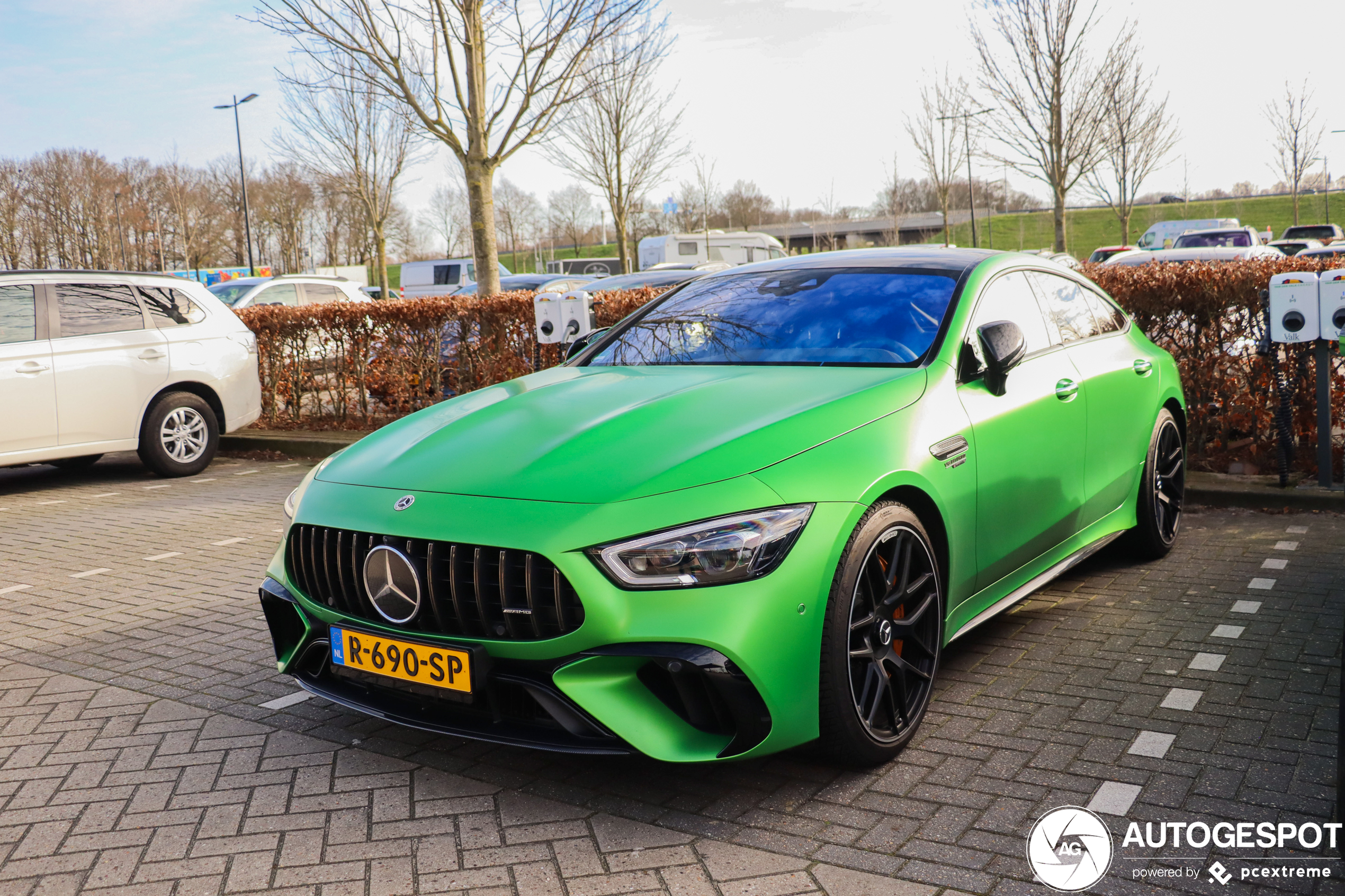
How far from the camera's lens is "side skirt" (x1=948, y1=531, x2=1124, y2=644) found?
371 centimetres

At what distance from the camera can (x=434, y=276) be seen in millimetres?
34594

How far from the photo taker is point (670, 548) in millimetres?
2746

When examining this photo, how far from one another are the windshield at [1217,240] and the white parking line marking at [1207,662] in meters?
21.6

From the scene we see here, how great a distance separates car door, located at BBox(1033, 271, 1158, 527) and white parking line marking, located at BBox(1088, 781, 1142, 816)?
5.21 feet

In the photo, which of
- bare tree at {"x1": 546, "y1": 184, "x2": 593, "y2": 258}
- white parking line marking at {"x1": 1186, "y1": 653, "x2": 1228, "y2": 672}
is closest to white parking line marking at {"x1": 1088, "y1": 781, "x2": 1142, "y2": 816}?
white parking line marking at {"x1": 1186, "y1": 653, "x2": 1228, "y2": 672}

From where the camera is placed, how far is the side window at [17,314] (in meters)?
8.28

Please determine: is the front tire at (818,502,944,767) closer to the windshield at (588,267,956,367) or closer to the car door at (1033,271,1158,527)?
the windshield at (588,267,956,367)

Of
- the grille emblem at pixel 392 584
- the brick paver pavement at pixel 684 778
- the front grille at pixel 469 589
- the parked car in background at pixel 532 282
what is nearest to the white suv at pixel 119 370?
the brick paver pavement at pixel 684 778

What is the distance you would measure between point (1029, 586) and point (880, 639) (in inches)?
46.0

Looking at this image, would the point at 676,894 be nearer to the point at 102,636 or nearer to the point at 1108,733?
the point at 1108,733

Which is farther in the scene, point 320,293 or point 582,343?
point 320,293

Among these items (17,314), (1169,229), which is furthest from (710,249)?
(17,314)

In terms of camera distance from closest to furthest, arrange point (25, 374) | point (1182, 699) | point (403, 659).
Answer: point (403, 659) < point (1182, 699) < point (25, 374)

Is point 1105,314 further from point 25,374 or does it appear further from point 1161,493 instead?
point 25,374
